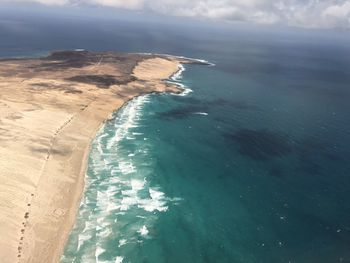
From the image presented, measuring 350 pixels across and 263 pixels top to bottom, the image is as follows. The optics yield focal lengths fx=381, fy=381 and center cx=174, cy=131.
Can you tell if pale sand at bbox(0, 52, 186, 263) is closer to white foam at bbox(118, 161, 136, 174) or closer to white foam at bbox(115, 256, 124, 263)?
white foam at bbox(118, 161, 136, 174)

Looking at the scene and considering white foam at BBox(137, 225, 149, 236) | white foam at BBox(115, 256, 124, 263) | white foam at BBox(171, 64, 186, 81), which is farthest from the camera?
white foam at BBox(171, 64, 186, 81)

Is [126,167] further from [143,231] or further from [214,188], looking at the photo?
[143,231]

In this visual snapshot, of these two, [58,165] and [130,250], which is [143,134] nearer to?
[58,165]

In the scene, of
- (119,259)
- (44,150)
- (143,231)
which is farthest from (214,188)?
(44,150)

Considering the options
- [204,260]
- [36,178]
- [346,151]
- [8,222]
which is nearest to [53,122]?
[36,178]

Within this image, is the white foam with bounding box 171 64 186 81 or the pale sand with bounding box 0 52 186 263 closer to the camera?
the pale sand with bounding box 0 52 186 263

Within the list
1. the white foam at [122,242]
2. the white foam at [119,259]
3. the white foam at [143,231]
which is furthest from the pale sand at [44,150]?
the white foam at [143,231]

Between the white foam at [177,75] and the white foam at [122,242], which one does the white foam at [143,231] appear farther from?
the white foam at [177,75]

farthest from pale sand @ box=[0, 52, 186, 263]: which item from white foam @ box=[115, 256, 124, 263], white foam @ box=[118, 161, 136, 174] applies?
white foam @ box=[115, 256, 124, 263]

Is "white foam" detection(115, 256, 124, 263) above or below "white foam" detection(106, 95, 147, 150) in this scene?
below

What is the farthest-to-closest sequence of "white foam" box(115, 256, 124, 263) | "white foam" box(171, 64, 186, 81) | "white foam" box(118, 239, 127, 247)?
"white foam" box(171, 64, 186, 81)
"white foam" box(118, 239, 127, 247)
"white foam" box(115, 256, 124, 263)
